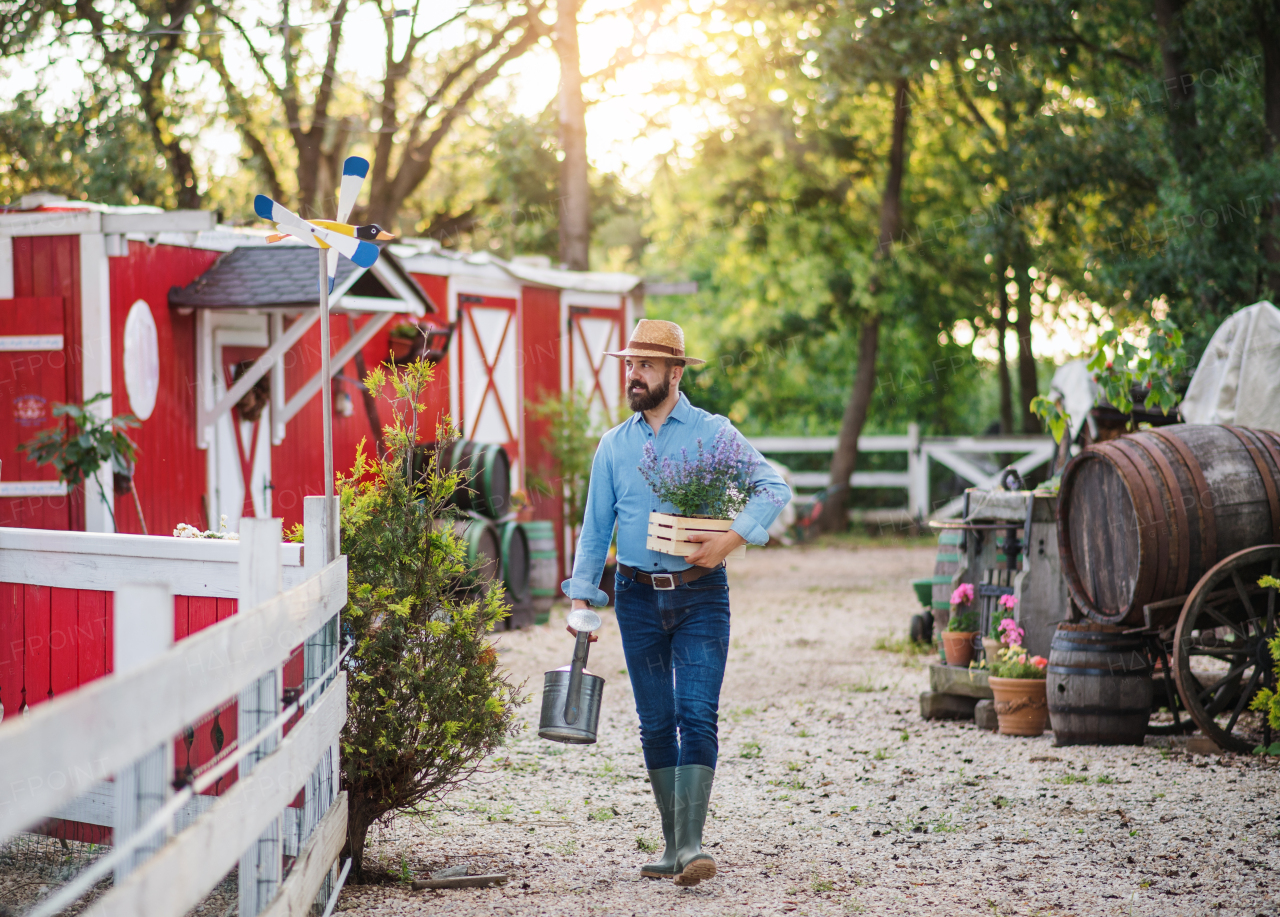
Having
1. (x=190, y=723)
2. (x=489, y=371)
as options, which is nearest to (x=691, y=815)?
(x=190, y=723)

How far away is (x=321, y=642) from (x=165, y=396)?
5.91 metres

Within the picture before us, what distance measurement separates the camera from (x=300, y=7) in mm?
19359

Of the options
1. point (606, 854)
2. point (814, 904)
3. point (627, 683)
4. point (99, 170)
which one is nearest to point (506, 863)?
point (606, 854)

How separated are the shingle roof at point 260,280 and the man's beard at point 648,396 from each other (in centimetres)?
499

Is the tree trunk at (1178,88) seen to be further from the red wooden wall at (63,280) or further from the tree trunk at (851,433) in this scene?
the red wooden wall at (63,280)

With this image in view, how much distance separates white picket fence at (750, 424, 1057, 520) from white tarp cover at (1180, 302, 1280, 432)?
1158 centimetres

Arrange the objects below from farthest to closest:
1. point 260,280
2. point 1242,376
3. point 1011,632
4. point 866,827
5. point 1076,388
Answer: point 1076,388 → point 260,280 → point 1242,376 → point 1011,632 → point 866,827

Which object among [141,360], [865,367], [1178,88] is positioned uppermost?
[1178,88]

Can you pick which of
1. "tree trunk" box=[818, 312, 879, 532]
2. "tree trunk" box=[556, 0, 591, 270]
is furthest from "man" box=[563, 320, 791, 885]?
"tree trunk" box=[818, 312, 879, 532]

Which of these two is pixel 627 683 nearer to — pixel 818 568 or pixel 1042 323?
pixel 818 568

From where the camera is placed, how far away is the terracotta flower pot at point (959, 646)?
769 cm

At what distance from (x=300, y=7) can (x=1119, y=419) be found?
14.4 meters

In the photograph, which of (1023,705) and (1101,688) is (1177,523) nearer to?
(1101,688)

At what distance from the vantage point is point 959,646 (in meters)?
7.72
